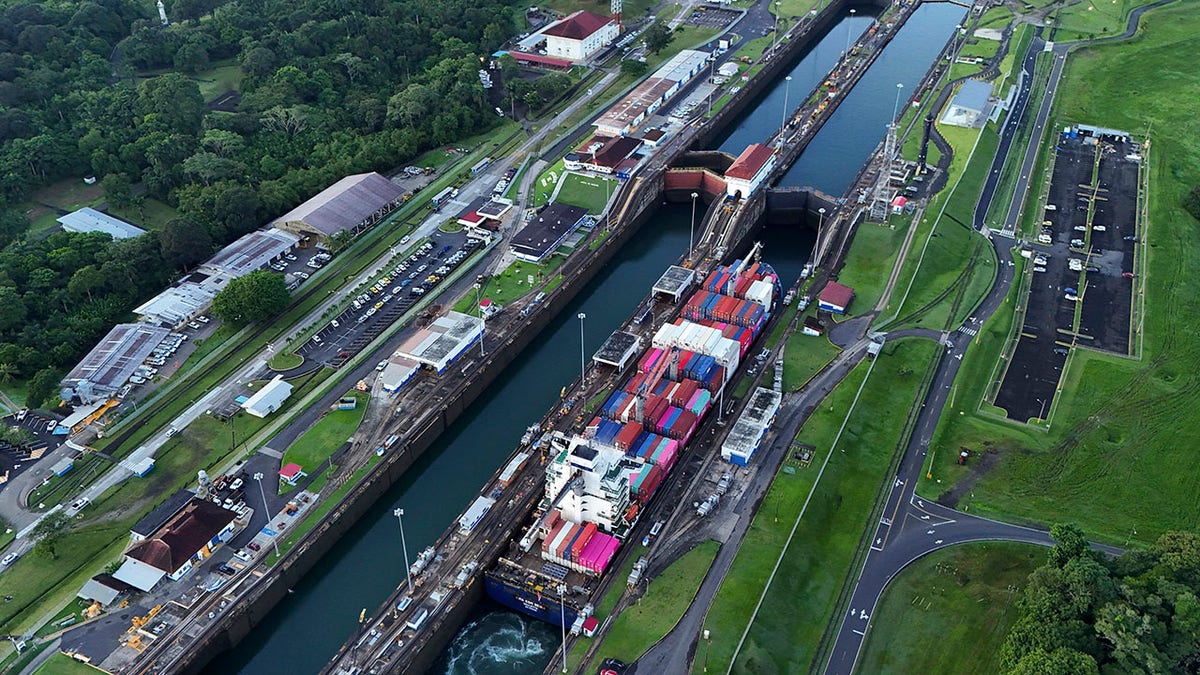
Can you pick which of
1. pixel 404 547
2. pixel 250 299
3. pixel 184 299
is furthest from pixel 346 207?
pixel 404 547

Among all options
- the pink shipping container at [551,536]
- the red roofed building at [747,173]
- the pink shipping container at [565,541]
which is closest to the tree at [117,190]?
the pink shipping container at [551,536]

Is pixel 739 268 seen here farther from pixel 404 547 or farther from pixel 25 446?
pixel 25 446

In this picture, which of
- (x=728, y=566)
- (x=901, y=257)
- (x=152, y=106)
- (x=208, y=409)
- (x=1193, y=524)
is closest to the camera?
(x=728, y=566)

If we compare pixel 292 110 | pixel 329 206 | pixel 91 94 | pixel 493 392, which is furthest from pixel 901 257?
pixel 91 94

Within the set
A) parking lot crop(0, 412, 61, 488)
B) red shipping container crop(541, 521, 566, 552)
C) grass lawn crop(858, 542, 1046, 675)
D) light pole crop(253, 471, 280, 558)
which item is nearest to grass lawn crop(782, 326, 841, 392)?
grass lawn crop(858, 542, 1046, 675)

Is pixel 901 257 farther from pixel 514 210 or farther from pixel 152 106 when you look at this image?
pixel 152 106

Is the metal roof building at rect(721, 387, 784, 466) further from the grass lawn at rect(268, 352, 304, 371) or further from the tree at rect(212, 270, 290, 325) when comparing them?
the tree at rect(212, 270, 290, 325)
